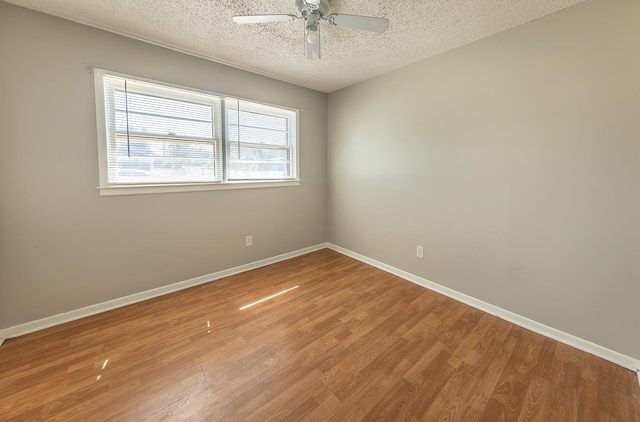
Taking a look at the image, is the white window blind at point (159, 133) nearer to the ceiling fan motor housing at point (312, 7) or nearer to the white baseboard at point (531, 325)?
the ceiling fan motor housing at point (312, 7)

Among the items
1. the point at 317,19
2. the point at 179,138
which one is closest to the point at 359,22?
the point at 317,19

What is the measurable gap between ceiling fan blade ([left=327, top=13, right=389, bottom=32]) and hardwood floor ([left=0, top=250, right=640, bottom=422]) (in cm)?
224

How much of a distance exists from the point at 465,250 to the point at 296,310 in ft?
5.71

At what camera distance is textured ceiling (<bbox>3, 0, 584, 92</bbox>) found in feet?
5.87

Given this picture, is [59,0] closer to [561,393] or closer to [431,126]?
[431,126]

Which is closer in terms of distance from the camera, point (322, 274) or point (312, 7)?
point (312, 7)

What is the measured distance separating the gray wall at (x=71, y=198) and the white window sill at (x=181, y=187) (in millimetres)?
55

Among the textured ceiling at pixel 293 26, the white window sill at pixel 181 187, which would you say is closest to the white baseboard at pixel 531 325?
the white window sill at pixel 181 187

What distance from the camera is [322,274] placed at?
10.1 ft

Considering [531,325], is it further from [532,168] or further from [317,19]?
[317,19]

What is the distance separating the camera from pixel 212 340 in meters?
1.89

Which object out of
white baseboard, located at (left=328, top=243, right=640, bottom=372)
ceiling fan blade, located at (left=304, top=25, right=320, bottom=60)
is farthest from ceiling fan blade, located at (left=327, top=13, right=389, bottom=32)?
white baseboard, located at (left=328, top=243, right=640, bottom=372)

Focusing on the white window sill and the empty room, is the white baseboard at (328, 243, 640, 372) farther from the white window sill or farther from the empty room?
the white window sill

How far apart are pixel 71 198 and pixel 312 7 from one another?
2.41 metres
